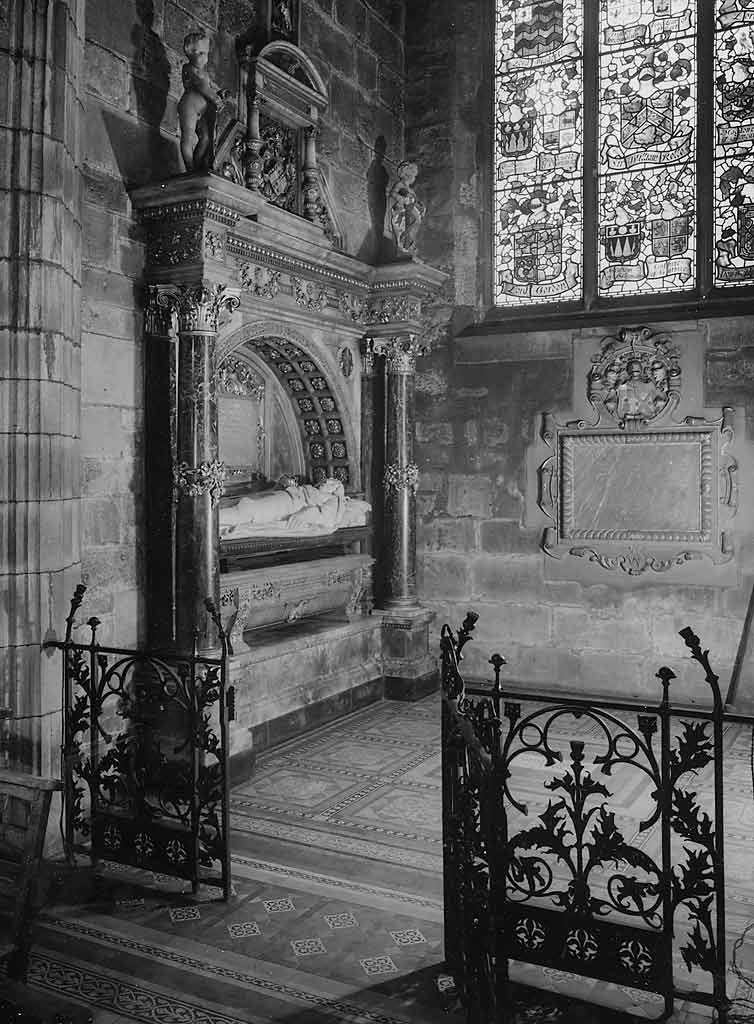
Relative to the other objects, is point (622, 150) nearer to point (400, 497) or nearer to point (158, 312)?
point (400, 497)

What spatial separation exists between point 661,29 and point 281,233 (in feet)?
11.0

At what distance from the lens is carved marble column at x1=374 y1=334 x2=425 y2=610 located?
21.7 ft

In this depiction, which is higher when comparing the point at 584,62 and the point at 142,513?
the point at 584,62

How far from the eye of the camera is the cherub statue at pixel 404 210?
6.49m

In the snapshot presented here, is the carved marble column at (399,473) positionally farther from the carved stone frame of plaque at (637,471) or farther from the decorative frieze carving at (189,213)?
the decorative frieze carving at (189,213)

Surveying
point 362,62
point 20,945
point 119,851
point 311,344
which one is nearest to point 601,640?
point 311,344

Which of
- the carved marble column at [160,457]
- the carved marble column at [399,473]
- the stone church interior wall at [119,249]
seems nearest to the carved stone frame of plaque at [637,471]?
the carved marble column at [399,473]

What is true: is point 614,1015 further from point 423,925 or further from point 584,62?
point 584,62

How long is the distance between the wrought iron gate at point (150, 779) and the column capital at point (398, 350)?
11.2 feet

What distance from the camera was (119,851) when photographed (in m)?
3.62

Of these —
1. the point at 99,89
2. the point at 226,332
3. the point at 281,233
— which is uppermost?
the point at 99,89

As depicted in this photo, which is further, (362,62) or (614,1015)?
(362,62)

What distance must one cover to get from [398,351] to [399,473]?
2.80 feet

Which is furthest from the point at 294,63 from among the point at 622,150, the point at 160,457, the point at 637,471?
the point at 637,471
